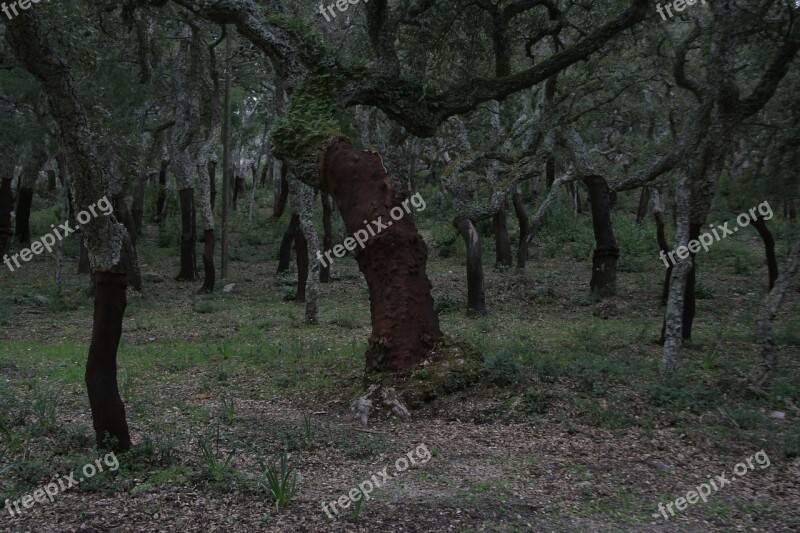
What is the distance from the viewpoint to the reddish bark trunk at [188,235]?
17891mm

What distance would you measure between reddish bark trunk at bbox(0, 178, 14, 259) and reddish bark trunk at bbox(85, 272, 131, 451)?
17.3m

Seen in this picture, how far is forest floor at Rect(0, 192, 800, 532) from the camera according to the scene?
15.6 feet

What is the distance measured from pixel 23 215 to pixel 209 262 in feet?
31.5

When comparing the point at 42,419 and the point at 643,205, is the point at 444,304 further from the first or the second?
the point at 643,205

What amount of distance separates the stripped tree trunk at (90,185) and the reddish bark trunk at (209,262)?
38.9 feet

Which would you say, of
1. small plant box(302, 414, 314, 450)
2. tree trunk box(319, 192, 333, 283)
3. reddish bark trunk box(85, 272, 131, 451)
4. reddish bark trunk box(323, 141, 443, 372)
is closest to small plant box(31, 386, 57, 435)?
reddish bark trunk box(85, 272, 131, 451)

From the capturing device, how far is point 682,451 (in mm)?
6227

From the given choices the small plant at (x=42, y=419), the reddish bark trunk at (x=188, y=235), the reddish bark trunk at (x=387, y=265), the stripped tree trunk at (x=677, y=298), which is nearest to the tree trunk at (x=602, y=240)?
the stripped tree trunk at (x=677, y=298)

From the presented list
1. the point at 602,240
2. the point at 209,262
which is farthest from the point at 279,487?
the point at 209,262

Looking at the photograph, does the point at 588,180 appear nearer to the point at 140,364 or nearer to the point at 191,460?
the point at 140,364

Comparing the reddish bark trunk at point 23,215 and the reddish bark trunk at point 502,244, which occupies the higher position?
the reddish bark trunk at point 23,215

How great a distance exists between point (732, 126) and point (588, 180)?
6722 millimetres

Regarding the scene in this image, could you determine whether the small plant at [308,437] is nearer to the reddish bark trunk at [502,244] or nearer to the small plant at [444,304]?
the small plant at [444,304]

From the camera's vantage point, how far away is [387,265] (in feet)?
25.0
